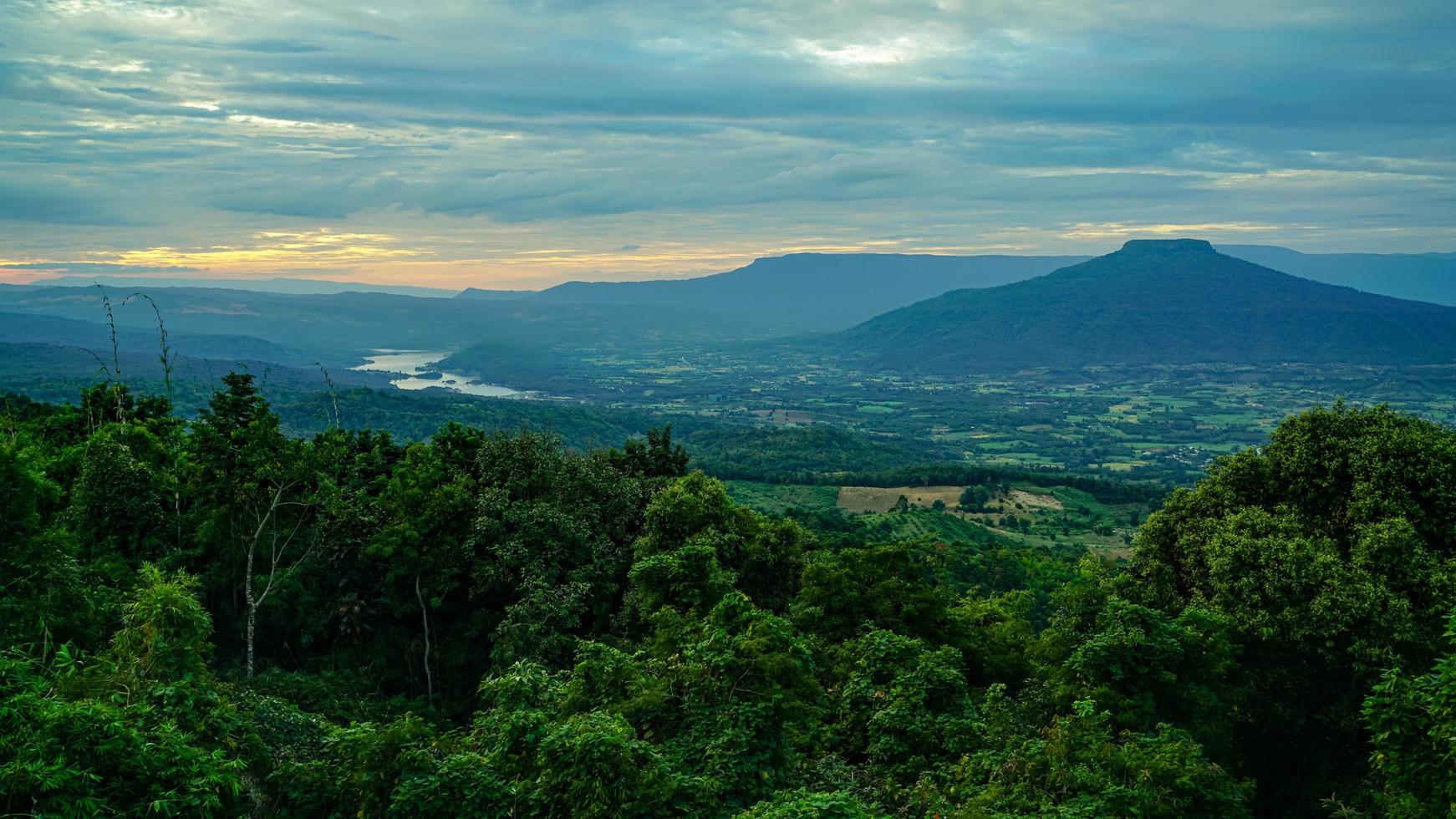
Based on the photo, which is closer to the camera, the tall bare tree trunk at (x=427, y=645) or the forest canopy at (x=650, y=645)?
the forest canopy at (x=650, y=645)

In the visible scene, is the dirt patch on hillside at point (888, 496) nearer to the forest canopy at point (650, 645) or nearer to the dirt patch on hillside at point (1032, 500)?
the dirt patch on hillside at point (1032, 500)

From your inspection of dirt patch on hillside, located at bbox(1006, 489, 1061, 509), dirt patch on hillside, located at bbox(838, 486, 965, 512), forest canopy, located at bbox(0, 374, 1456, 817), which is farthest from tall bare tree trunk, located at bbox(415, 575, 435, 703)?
dirt patch on hillside, located at bbox(1006, 489, 1061, 509)

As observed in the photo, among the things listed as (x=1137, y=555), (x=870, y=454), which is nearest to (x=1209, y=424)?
(x=870, y=454)

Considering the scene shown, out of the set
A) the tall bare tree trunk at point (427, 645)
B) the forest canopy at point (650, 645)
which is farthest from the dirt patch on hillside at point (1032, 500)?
the tall bare tree trunk at point (427, 645)

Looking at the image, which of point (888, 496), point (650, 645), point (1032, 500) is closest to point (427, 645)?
point (650, 645)

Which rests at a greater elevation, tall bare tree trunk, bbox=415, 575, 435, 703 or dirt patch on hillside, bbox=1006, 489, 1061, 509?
tall bare tree trunk, bbox=415, 575, 435, 703

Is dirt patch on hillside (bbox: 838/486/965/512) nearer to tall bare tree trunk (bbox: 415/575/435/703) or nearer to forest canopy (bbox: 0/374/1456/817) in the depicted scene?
forest canopy (bbox: 0/374/1456/817)

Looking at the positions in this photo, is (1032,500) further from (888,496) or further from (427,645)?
(427,645)

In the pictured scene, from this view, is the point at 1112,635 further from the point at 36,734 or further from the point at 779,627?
the point at 36,734

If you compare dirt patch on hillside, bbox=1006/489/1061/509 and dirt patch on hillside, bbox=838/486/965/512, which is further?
dirt patch on hillside, bbox=1006/489/1061/509

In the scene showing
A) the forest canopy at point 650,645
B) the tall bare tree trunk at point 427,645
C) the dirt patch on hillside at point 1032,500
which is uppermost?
the forest canopy at point 650,645

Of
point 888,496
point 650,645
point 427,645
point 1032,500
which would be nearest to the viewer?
point 650,645

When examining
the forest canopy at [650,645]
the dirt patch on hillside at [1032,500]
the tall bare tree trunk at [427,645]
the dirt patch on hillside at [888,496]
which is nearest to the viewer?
the forest canopy at [650,645]
